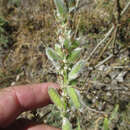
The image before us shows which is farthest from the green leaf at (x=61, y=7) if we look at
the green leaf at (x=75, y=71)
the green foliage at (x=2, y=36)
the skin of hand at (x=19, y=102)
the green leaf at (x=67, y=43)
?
the green foliage at (x=2, y=36)

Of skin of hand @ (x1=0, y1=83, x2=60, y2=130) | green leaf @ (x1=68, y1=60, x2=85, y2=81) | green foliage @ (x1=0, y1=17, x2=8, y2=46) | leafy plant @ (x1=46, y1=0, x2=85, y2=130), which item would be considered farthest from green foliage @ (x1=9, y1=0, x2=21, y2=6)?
green leaf @ (x1=68, y1=60, x2=85, y2=81)

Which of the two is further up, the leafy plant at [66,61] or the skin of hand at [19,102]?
the leafy plant at [66,61]

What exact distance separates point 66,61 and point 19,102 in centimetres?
116

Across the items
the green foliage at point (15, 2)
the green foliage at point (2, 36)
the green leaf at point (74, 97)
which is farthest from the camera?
the green foliage at point (15, 2)

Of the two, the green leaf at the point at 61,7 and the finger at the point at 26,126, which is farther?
the finger at the point at 26,126

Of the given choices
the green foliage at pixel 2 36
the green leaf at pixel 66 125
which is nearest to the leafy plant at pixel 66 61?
the green leaf at pixel 66 125

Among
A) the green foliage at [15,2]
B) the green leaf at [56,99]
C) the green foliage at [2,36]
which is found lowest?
the green leaf at [56,99]

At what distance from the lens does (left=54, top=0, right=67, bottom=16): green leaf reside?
0.70 metres

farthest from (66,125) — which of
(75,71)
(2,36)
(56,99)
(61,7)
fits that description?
(2,36)

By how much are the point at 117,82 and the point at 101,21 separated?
4.03 feet

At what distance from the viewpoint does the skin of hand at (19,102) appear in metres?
1.61

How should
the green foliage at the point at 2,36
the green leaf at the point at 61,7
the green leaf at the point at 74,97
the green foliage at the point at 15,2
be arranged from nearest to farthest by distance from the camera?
the green leaf at the point at 61,7 < the green leaf at the point at 74,97 < the green foliage at the point at 2,36 < the green foliage at the point at 15,2

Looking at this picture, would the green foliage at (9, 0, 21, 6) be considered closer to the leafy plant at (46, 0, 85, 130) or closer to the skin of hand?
the skin of hand

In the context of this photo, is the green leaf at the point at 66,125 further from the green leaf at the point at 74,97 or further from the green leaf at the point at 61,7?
the green leaf at the point at 61,7
